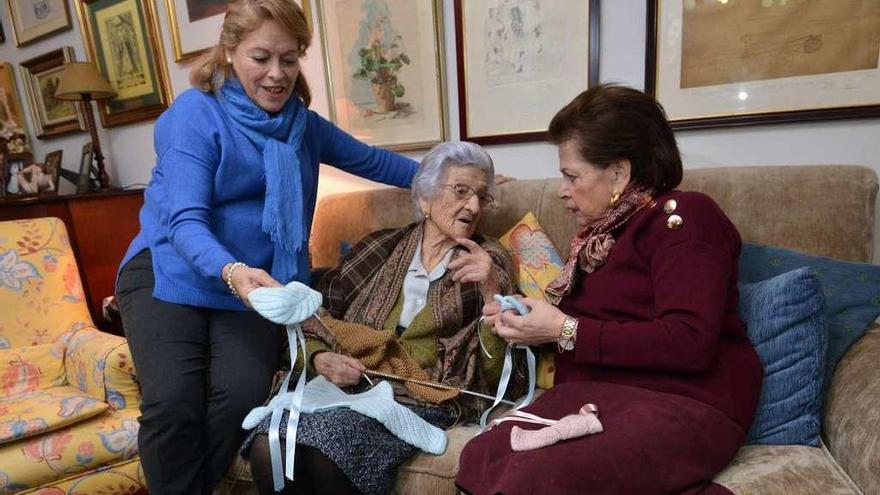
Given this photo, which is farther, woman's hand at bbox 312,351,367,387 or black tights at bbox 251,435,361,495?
woman's hand at bbox 312,351,367,387

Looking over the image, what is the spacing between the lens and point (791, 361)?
1023 mm

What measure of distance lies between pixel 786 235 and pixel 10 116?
423 cm

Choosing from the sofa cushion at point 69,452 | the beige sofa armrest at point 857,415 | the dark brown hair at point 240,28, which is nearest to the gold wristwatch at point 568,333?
the beige sofa armrest at point 857,415

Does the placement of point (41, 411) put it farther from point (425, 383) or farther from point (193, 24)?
point (193, 24)

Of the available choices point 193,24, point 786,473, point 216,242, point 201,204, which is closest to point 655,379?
point 786,473

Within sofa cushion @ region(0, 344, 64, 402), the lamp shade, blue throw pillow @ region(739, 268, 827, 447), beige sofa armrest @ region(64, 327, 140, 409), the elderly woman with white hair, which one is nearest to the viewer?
blue throw pillow @ region(739, 268, 827, 447)

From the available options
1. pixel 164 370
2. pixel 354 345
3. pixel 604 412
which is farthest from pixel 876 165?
pixel 164 370

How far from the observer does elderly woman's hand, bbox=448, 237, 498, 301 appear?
4.48 ft

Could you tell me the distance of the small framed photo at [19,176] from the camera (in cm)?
276

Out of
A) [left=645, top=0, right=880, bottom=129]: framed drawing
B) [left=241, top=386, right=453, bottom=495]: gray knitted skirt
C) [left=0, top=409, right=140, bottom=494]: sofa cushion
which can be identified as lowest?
[left=0, top=409, right=140, bottom=494]: sofa cushion

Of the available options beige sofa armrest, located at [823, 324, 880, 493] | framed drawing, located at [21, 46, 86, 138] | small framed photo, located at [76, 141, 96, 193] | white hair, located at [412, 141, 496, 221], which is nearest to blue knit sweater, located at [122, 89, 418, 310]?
white hair, located at [412, 141, 496, 221]

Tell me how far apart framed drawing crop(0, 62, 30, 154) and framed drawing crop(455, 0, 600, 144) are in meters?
2.91

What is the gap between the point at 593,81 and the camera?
167cm

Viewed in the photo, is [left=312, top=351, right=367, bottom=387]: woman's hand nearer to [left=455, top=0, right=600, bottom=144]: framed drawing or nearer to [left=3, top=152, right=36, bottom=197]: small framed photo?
[left=455, top=0, right=600, bottom=144]: framed drawing
